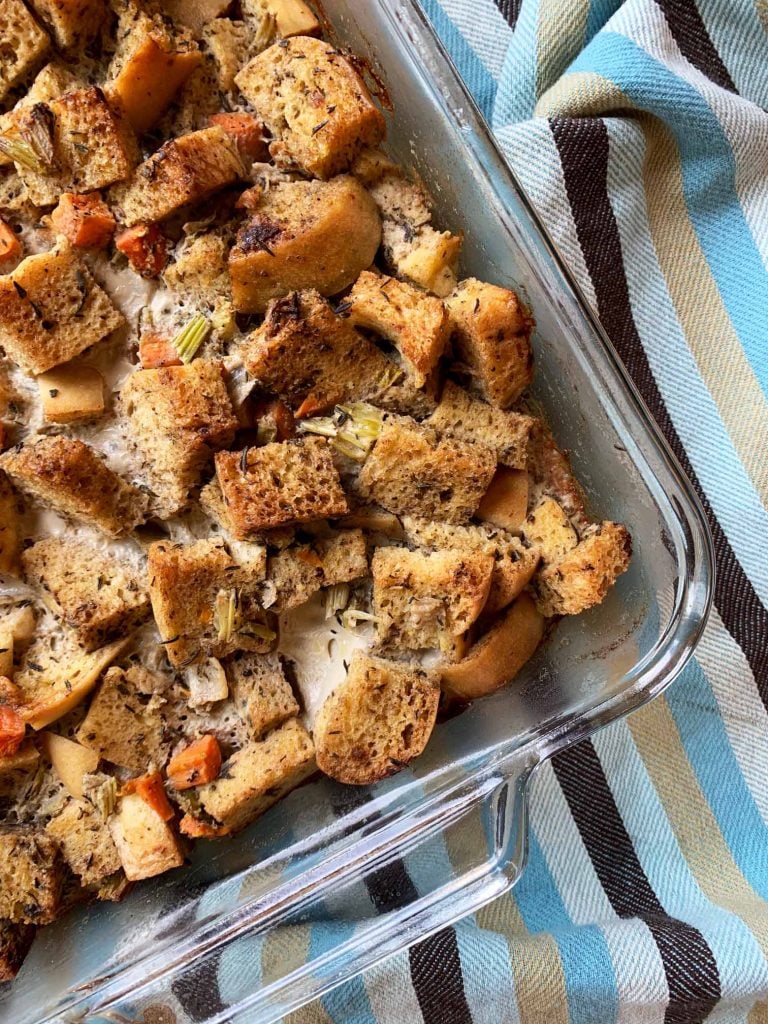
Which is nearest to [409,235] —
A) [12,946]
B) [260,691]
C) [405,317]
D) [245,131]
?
[405,317]

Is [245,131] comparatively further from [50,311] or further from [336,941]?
[336,941]

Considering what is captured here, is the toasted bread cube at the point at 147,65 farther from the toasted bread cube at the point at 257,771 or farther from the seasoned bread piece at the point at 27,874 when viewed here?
the seasoned bread piece at the point at 27,874

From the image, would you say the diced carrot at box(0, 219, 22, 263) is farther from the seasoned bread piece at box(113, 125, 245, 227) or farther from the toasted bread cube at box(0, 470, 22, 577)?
the toasted bread cube at box(0, 470, 22, 577)

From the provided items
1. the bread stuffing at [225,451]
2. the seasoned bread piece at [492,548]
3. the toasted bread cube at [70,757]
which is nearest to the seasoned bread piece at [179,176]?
the bread stuffing at [225,451]

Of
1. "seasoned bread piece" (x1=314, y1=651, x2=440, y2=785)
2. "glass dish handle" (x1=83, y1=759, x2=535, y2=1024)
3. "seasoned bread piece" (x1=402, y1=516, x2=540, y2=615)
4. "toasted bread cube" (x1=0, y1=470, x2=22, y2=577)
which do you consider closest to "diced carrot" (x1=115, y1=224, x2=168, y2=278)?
"toasted bread cube" (x1=0, y1=470, x2=22, y2=577)

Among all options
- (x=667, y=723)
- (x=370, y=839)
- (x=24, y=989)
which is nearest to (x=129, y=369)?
(x=370, y=839)
